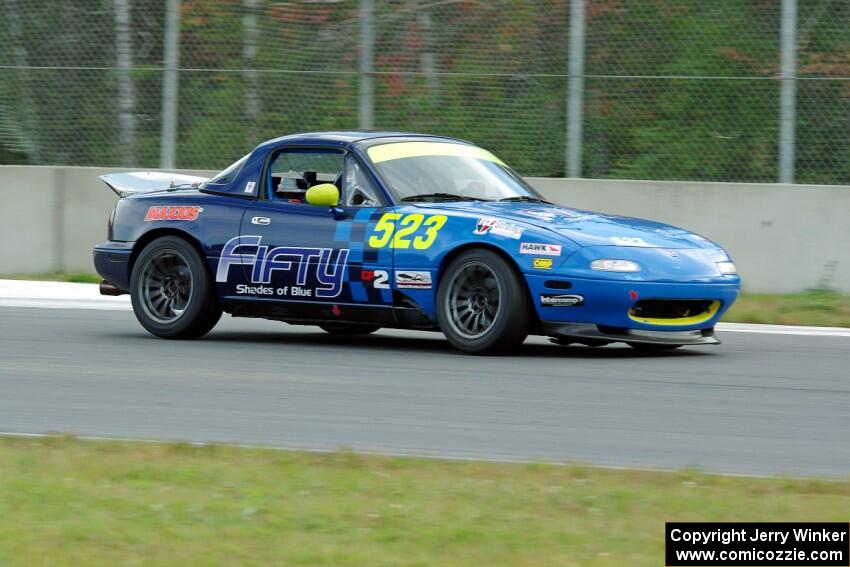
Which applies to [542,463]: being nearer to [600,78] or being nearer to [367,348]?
[367,348]

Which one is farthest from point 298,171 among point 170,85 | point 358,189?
point 170,85

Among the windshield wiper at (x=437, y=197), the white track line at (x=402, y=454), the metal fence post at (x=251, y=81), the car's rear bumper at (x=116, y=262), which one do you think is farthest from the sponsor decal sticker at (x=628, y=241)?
the metal fence post at (x=251, y=81)

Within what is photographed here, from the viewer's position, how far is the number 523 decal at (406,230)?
9391mm

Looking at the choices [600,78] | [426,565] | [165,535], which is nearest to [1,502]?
[165,535]

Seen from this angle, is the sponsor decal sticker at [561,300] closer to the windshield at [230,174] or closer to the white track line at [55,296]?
the windshield at [230,174]

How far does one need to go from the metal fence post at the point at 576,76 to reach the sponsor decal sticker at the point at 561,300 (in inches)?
230

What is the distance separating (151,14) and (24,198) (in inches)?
96.8

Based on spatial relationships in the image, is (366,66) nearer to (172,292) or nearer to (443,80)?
(443,80)

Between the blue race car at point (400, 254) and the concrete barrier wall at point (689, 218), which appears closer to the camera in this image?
the blue race car at point (400, 254)

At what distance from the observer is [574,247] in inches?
354

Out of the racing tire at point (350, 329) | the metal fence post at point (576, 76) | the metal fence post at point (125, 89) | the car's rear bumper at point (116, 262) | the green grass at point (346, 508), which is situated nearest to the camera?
the green grass at point (346, 508)

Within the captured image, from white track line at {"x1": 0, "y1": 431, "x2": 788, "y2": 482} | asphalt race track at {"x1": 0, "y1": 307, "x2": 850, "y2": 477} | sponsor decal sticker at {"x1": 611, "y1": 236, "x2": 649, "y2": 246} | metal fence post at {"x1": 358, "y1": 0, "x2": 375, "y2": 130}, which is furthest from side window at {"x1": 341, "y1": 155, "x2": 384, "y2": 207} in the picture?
metal fence post at {"x1": 358, "y1": 0, "x2": 375, "y2": 130}

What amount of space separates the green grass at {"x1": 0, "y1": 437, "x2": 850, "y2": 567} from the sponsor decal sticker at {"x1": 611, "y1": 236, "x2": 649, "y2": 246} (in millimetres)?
3454

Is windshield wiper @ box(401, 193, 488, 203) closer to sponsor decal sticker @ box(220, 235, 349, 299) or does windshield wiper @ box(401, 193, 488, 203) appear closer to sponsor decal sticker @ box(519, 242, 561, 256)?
sponsor decal sticker @ box(220, 235, 349, 299)
